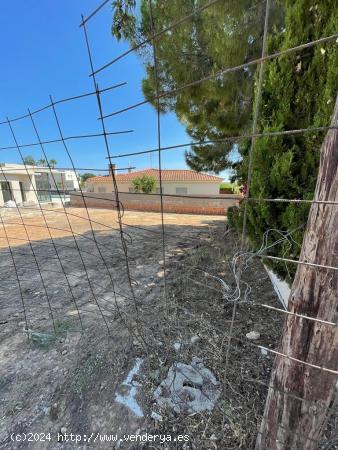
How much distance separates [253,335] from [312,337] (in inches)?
42.1

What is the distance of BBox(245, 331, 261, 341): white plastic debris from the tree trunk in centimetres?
79

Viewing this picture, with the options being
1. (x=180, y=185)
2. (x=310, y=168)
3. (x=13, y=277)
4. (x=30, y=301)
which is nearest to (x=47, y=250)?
(x=13, y=277)

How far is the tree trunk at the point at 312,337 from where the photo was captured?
2.41 feet

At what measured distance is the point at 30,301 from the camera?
2.47m

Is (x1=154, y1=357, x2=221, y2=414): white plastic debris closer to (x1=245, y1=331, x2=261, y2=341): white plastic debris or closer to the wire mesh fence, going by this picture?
the wire mesh fence

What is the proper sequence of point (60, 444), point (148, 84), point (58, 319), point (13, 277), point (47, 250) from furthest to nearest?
point (47, 250) → point (148, 84) → point (13, 277) → point (58, 319) → point (60, 444)

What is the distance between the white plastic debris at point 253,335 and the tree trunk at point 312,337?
0.79 m

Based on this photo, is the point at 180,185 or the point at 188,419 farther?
the point at 180,185

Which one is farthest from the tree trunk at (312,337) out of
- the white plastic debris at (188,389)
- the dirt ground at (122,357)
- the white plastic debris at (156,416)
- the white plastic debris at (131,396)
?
the white plastic debris at (131,396)

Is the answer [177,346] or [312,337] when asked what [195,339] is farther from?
[312,337]

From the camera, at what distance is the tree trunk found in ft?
2.41

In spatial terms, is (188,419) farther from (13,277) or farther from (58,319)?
(13,277)

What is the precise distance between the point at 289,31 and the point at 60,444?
282cm

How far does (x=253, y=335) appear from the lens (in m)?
1.74
